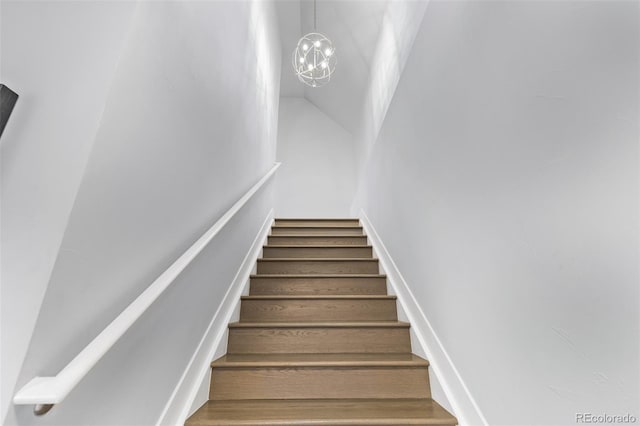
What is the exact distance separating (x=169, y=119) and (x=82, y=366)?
791 millimetres

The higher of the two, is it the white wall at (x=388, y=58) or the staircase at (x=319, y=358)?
the white wall at (x=388, y=58)

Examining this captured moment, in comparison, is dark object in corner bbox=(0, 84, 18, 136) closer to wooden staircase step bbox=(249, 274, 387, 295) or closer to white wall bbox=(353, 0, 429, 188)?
wooden staircase step bbox=(249, 274, 387, 295)

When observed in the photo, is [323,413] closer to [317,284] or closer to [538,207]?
[317,284]

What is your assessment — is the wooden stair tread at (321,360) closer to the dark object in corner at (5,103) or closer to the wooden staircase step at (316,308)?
the wooden staircase step at (316,308)

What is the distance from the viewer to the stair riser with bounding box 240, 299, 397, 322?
6.33ft

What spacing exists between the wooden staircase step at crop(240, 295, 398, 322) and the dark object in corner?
5.01 feet

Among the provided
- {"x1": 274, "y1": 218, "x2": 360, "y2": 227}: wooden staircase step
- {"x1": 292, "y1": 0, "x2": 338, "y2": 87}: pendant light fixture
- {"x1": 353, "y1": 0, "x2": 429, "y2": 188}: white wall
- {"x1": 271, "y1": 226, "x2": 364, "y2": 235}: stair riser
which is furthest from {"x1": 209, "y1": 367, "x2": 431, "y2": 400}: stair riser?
{"x1": 292, "y1": 0, "x2": 338, "y2": 87}: pendant light fixture

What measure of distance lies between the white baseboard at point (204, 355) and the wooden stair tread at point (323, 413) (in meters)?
0.07

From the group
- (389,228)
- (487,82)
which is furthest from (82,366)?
(389,228)

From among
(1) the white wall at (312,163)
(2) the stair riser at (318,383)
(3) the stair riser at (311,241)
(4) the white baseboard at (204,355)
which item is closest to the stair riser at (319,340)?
(4) the white baseboard at (204,355)

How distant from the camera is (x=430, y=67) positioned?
65.1 inches

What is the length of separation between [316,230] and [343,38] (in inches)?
96.5

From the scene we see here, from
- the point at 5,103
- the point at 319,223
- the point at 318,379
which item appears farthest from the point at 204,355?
the point at 319,223

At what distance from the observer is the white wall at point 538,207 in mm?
629
